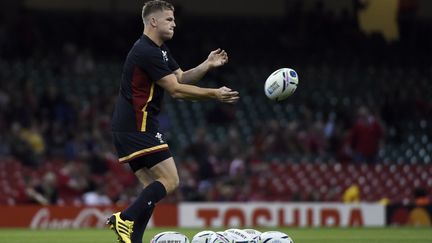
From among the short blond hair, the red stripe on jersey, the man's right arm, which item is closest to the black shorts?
the red stripe on jersey

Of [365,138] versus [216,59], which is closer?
[216,59]

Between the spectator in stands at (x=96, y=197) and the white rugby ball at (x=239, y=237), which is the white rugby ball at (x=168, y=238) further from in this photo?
the spectator in stands at (x=96, y=197)

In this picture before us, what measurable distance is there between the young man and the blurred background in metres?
10.8

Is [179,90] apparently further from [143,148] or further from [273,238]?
[273,238]

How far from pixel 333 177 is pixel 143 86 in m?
13.5

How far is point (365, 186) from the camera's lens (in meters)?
22.1

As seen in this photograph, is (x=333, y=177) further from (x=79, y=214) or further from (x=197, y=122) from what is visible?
(x=79, y=214)

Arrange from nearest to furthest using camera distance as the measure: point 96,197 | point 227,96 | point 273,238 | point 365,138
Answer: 1. point 227,96
2. point 273,238
3. point 96,197
4. point 365,138

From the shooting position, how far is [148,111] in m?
8.93

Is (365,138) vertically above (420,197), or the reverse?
(365,138)

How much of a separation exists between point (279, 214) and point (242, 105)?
5117mm

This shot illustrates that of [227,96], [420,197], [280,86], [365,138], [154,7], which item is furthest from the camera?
[365,138]

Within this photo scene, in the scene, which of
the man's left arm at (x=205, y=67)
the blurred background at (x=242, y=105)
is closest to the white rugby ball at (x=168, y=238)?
the man's left arm at (x=205, y=67)

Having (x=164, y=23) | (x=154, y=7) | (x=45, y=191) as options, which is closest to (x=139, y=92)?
(x=164, y=23)
